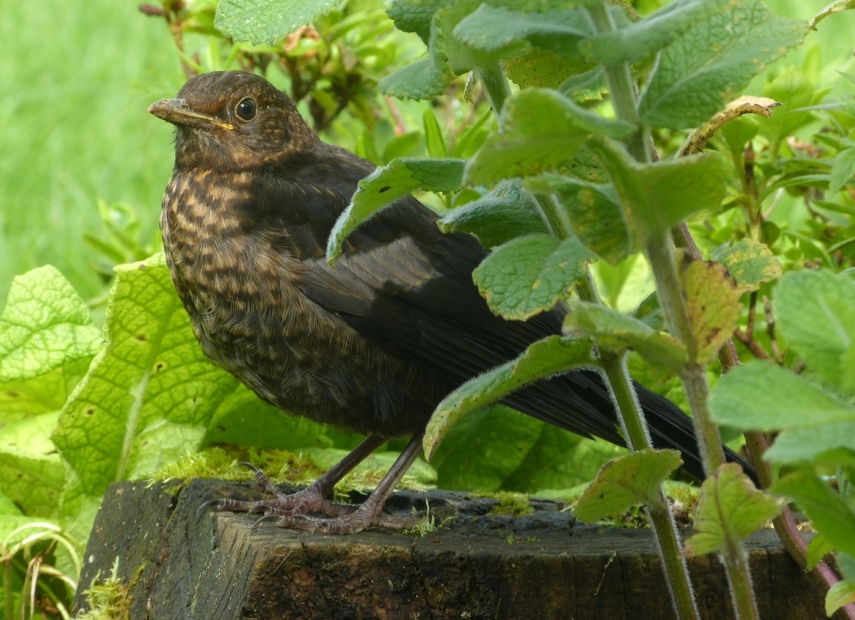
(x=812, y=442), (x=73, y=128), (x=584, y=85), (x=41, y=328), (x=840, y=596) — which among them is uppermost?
(x=584, y=85)

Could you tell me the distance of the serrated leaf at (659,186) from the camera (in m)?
1.21

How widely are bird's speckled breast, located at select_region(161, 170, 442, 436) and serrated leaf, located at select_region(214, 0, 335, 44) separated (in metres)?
1.17

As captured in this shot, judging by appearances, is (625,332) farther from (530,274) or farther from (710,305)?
(530,274)

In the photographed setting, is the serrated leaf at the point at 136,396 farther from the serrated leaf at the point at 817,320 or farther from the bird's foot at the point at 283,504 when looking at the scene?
the serrated leaf at the point at 817,320

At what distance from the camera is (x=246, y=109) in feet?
10.4

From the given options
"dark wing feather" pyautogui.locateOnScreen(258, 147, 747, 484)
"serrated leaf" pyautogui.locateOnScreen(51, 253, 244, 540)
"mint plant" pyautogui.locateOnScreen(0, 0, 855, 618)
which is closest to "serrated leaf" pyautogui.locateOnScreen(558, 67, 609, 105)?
"mint plant" pyautogui.locateOnScreen(0, 0, 855, 618)

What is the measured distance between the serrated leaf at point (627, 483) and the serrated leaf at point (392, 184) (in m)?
0.47

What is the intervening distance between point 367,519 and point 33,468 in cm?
122

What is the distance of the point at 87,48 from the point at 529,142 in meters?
6.62

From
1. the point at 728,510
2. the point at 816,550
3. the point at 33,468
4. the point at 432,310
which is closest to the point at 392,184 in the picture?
the point at 728,510

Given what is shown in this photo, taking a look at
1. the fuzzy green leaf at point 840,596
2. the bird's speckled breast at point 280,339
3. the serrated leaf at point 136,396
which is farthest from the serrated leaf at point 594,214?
the serrated leaf at point 136,396

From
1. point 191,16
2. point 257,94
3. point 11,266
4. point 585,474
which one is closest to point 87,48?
point 11,266

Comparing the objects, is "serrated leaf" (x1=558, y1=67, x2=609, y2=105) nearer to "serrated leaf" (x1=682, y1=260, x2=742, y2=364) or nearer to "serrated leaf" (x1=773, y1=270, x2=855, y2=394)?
"serrated leaf" (x1=682, y1=260, x2=742, y2=364)

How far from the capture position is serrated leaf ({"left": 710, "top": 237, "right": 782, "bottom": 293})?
1.60 m
